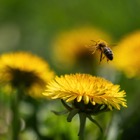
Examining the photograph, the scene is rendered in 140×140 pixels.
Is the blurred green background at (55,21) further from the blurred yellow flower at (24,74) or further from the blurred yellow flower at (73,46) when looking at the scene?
the blurred yellow flower at (24,74)

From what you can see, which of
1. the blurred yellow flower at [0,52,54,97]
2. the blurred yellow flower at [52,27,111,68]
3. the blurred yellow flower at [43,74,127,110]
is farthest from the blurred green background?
the blurred yellow flower at [43,74,127,110]

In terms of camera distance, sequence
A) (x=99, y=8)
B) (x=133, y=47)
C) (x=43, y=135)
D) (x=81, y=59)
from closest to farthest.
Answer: (x=43, y=135) < (x=133, y=47) < (x=81, y=59) < (x=99, y=8)

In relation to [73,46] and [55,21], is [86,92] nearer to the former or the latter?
[73,46]

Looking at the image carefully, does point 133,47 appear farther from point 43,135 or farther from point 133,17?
point 133,17

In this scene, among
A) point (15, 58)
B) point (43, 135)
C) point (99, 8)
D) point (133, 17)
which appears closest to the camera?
point (15, 58)

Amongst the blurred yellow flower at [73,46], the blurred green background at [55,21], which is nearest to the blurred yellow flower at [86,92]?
the blurred green background at [55,21]

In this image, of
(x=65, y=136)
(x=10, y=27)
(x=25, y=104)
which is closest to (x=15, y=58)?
(x=65, y=136)

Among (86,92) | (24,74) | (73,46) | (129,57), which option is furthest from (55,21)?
(86,92)
